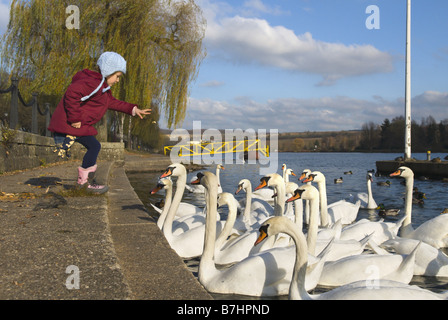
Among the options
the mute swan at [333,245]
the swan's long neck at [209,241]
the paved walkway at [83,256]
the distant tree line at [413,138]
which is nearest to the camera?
the paved walkway at [83,256]

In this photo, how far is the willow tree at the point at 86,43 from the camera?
17.2 m

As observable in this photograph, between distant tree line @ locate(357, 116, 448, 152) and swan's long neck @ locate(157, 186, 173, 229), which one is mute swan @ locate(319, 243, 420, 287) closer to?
swan's long neck @ locate(157, 186, 173, 229)

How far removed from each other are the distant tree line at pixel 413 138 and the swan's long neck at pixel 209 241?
95.9 metres

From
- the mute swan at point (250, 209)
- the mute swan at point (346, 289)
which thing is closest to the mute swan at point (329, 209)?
the mute swan at point (250, 209)

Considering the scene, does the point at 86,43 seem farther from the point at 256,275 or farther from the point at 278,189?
the point at 256,275

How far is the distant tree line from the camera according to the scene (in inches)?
3743

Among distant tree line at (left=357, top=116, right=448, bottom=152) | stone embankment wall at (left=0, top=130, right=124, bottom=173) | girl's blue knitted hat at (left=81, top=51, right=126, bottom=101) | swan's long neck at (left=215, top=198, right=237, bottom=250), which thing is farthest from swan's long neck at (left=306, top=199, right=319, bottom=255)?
distant tree line at (left=357, top=116, right=448, bottom=152)

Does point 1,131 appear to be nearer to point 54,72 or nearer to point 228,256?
point 228,256

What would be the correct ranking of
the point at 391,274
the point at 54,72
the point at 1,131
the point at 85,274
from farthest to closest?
the point at 54,72 → the point at 1,131 → the point at 391,274 → the point at 85,274

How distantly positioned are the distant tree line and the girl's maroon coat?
313 ft

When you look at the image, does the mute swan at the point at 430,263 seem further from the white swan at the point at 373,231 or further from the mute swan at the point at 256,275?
the mute swan at the point at 256,275

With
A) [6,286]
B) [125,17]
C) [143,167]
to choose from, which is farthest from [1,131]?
[143,167]
